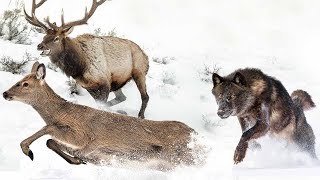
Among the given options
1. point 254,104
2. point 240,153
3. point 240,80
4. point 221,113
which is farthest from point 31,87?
point 254,104

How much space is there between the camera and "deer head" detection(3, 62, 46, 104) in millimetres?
6875

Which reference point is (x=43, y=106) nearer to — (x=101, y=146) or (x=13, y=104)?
(x=101, y=146)

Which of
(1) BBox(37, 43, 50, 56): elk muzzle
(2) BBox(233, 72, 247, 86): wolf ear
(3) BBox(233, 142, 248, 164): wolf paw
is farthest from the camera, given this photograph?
(1) BBox(37, 43, 50, 56): elk muzzle

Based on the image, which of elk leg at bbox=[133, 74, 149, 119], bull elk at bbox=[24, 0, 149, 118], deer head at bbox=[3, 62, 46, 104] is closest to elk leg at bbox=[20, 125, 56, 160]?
deer head at bbox=[3, 62, 46, 104]

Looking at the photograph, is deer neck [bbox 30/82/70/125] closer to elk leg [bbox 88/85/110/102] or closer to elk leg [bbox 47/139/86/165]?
elk leg [bbox 47/139/86/165]

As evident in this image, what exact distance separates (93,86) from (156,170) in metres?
4.89

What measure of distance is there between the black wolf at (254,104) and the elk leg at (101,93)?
328 centimetres

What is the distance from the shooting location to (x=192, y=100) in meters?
14.1

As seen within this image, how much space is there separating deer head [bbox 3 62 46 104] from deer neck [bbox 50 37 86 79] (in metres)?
4.53

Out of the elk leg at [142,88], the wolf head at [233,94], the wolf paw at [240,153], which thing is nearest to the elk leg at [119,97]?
the elk leg at [142,88]

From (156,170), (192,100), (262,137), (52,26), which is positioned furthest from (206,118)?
(156,170)

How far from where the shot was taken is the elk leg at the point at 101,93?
11.5 m

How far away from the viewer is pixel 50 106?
6.91 meters

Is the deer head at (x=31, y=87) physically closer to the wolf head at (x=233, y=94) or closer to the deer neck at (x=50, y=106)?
the deer neck at (x=50, y=106)
